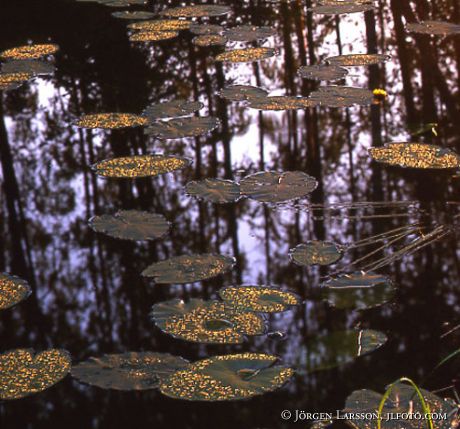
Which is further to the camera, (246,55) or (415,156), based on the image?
(246,55)

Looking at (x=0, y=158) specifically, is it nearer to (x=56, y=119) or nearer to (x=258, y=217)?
(x=56, y=119)

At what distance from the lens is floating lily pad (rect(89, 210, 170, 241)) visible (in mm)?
2451

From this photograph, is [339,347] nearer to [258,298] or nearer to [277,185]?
[258,298]

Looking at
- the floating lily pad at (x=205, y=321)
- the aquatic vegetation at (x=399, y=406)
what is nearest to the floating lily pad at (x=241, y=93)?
the floating lily pad at (x=205, y=321)

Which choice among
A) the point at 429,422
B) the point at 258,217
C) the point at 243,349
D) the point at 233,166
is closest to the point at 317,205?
the point at 258,217

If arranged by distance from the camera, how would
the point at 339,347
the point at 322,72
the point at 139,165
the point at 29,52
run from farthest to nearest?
the point at 29,52 → the point at 322,72 → the point at 139,165 → the point at 339,347

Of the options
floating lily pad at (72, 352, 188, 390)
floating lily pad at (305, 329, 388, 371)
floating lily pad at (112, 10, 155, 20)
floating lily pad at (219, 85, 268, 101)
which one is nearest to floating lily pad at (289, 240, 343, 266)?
floating lily pad at (305, 329, 388, 371)

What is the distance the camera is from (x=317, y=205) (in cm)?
266

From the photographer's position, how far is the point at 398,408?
1565mm

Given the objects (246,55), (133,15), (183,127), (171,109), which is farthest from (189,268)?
(133,15)

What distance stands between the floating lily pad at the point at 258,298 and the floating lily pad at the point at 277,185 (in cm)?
57

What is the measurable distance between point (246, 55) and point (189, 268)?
7.02 ft

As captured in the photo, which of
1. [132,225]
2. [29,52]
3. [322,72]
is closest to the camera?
[132,225]

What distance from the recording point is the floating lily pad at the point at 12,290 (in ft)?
6.96
